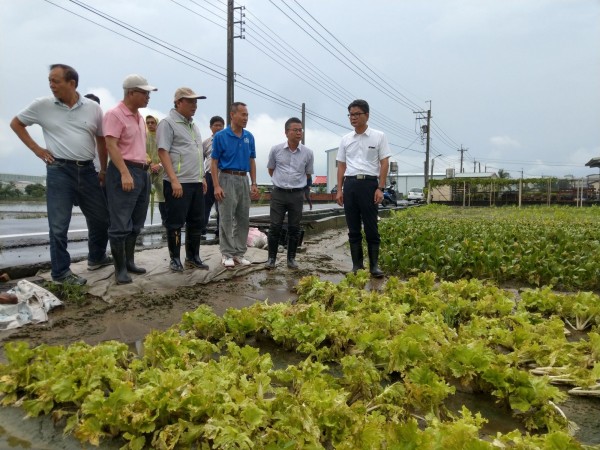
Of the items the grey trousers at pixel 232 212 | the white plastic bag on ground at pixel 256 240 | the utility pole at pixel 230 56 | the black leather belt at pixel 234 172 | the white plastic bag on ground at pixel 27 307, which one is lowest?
the white plastic bag on ground at pixel 27 307

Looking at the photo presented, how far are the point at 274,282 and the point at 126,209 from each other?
5.69 ft

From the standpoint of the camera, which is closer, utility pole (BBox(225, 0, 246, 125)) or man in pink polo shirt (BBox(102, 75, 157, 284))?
man in pink polo shirt (BBox(102, 75, 157, 284))

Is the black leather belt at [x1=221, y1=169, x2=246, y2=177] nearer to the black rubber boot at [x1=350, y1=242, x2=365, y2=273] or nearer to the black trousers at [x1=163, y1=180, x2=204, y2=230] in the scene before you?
the black trousers at [x1=163, y1=180, x2=204, y2=230]

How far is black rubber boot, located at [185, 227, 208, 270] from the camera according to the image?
5.41m

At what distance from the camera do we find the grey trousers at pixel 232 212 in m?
5.62

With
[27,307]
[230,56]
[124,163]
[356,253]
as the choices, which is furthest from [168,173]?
[230,56]

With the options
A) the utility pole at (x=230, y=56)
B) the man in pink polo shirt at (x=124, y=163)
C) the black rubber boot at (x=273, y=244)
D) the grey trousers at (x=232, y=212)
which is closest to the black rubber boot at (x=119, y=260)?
the man in pink polo shirt at (x=124, y=163)

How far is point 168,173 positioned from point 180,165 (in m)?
0.23

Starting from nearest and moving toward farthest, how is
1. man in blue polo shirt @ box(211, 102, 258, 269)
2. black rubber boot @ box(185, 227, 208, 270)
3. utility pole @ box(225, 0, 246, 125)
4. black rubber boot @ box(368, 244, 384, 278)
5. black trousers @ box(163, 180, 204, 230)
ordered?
black trousers @ box(163, 180, 204, 230) < black rubber boot @ box(185, 227, 208, 270) < man in blue polo shirt @ box(211, 102, 258, 269) < black rubber boot @ box(368, 244, 384, 278) < utility pole @ box(225, 0, 246, 125)

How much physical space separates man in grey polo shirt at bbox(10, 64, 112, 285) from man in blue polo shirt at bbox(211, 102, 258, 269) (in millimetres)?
1503

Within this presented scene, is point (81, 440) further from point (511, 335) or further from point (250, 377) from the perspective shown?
point (511, 335)

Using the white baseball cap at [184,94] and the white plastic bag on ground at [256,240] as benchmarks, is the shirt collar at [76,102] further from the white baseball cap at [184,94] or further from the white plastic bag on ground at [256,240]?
the white plastic bag on ground at [256,240]

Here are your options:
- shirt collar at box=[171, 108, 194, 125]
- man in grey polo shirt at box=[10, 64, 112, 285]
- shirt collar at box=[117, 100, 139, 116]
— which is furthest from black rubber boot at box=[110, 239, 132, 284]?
shirt collar at box=[171, 108, 194, 125]

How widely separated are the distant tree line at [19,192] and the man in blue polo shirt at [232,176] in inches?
749
